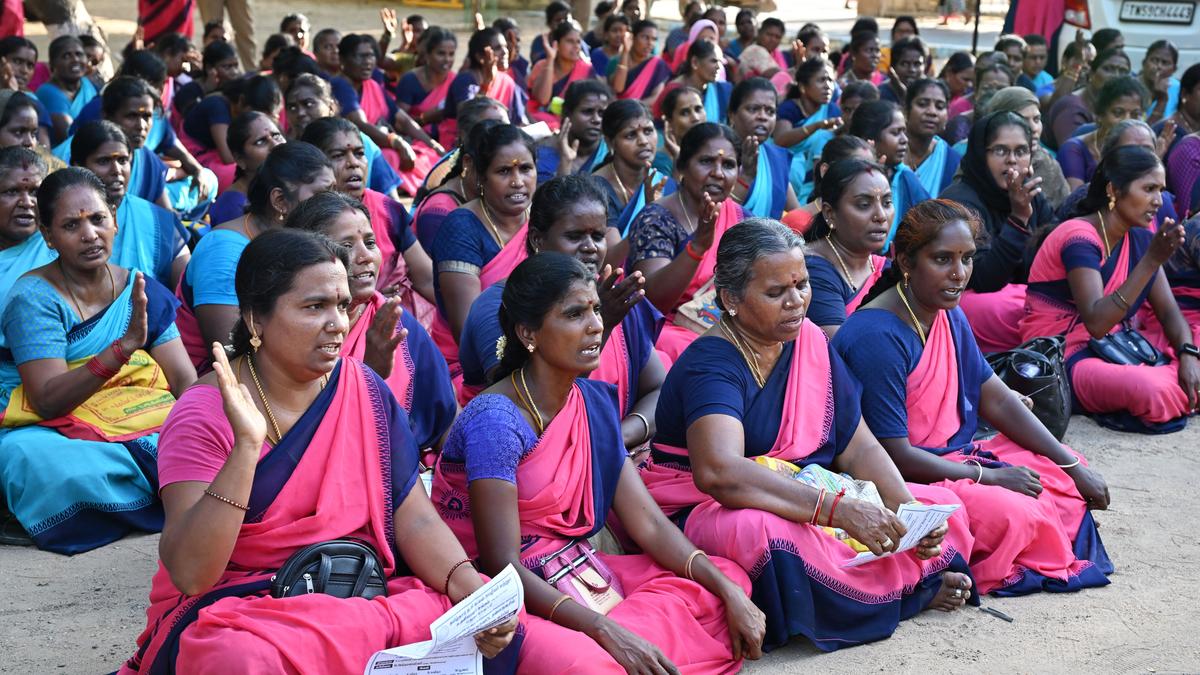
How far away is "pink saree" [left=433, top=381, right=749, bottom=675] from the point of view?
3.35 m

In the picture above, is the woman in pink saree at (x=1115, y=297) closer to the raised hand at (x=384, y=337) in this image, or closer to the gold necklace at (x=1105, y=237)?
the gold necklace at (x=1105, y=237)

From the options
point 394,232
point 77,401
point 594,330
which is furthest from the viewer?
point 394,232

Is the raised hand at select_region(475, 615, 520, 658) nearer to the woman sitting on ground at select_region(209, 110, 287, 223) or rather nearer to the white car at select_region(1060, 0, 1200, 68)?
the woman sitting on ground at select_region(209, 110, 287, 223)

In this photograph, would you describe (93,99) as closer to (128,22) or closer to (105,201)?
(105,201)

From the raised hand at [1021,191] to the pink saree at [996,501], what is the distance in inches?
74.6

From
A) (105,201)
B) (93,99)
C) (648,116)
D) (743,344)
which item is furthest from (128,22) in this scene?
(743,344)

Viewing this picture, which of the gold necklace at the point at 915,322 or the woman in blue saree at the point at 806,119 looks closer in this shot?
the gold necklace at the point at 915,322

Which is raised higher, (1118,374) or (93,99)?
(93,99)

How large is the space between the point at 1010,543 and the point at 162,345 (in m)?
2.80

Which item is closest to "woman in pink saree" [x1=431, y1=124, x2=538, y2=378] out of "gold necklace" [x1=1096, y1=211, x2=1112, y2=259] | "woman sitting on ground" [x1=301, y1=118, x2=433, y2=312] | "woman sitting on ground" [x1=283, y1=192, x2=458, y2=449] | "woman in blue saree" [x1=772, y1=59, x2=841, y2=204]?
"woman sitting on ground" [x1=301, y1=118, x2=433, y2=312]

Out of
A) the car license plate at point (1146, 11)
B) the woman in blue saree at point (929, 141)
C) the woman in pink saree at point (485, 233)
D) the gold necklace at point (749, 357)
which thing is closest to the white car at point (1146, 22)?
the car license plate at point (1146, 11)

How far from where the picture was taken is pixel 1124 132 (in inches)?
262

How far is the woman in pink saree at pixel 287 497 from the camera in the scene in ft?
9.18

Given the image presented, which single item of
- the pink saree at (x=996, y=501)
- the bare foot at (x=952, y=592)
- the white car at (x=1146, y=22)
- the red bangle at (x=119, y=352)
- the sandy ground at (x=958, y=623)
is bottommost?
the sandy ground at (x=958, y=623)
